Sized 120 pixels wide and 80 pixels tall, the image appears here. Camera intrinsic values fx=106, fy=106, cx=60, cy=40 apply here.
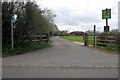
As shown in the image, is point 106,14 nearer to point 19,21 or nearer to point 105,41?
point 105,41

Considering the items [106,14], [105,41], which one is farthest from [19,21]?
[106,14]

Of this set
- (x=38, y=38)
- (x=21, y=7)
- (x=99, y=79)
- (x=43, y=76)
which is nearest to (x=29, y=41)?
(x=38, y=38)

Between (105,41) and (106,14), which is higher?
(106,14)

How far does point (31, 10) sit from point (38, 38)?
4.13 metres

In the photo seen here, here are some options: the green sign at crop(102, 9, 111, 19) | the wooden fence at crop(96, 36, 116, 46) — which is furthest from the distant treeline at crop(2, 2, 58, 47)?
the green sign at crop(102, 9, 111, 19)

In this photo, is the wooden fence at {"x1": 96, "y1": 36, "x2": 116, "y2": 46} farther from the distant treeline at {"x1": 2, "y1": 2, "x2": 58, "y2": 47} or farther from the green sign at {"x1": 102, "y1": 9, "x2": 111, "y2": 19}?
the distant treeline at {"x1": 2, "y1": 2, "x2": 58, "y2": 47}

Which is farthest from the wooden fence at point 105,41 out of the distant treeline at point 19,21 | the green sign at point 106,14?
the distant treeline at point 19,21

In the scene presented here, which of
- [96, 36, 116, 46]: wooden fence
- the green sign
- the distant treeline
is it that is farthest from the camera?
the green sign

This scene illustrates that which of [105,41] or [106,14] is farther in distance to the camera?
[106,14]

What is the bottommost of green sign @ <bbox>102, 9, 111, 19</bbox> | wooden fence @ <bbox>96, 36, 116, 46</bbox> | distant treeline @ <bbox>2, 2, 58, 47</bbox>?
wooden fence @ <bbox>96, 36, 116, 46</bbox>

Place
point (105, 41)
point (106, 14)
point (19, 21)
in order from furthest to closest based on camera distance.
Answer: point (106, 14) → point (105, 41) → point (19, 21)

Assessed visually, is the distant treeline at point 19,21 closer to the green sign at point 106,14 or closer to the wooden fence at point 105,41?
the wooden fence at point 105,41

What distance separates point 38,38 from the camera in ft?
42.9

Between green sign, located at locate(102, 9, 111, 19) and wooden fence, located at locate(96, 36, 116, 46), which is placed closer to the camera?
wooden fence, located at locate(96, 36, 116, 46)
